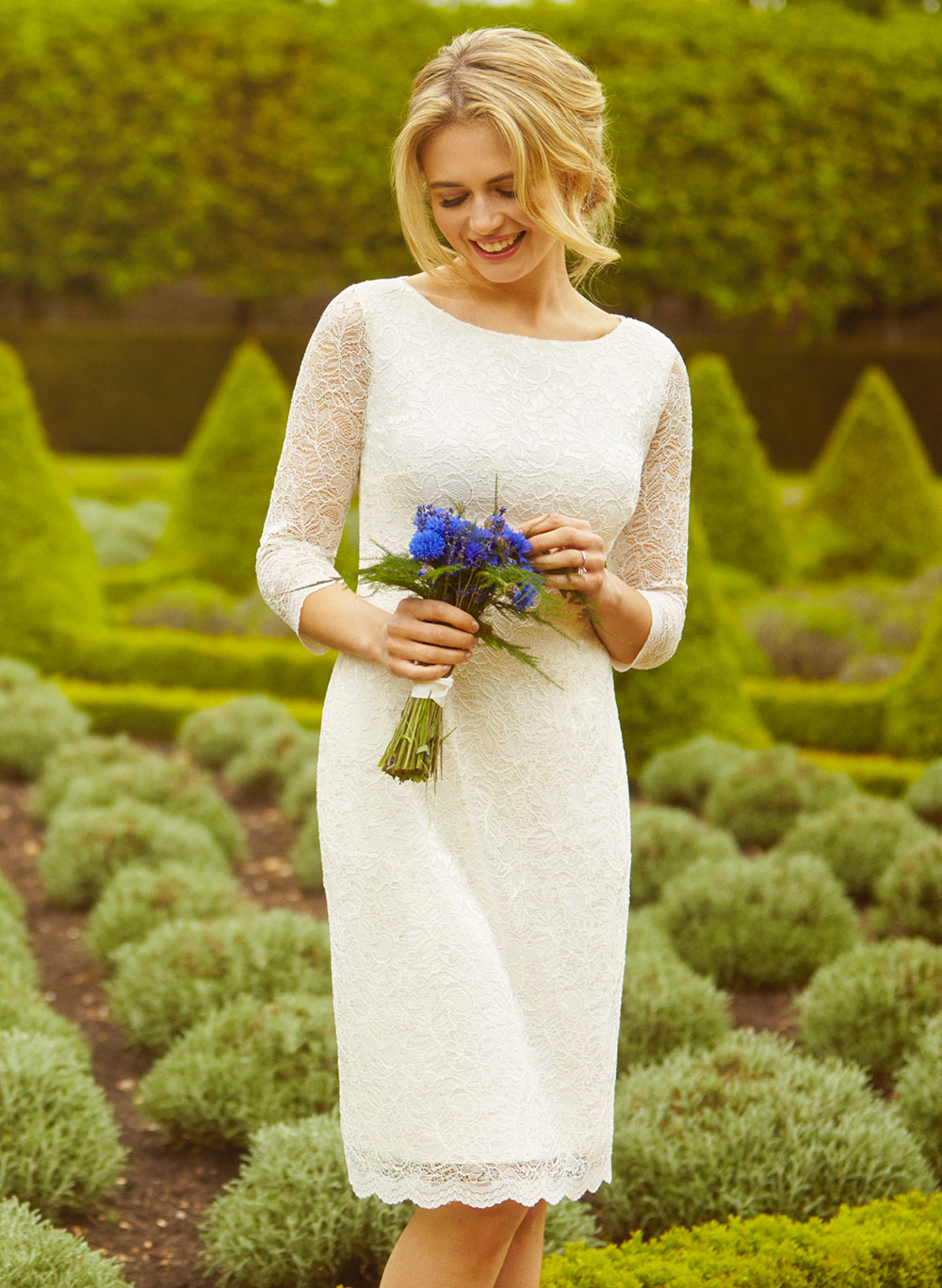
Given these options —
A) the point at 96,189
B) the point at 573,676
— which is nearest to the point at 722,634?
the point at 573,676

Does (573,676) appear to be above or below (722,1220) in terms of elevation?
above

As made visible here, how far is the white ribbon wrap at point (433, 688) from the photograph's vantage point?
6.23 feet

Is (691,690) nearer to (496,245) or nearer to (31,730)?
(31,730)

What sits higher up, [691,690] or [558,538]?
[558,538]

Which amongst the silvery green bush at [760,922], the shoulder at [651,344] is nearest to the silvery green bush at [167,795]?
the silvery green bush at [760,922]

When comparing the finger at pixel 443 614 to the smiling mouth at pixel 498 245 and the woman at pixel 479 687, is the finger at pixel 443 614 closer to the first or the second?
the woman at pixel 479 687

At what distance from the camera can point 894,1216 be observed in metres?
2.79

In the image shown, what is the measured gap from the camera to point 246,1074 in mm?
3482

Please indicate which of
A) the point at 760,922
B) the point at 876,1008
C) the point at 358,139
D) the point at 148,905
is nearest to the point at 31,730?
the point at 148,905

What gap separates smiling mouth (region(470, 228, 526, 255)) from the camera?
6.80 ft

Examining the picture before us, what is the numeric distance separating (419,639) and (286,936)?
8.03ft

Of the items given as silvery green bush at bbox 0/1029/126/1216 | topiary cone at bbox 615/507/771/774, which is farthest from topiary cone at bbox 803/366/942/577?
silvery green bush at bbox 0/1029/126/1216

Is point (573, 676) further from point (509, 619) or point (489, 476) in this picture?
point (489, 476)

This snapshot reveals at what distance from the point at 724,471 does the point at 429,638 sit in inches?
335
